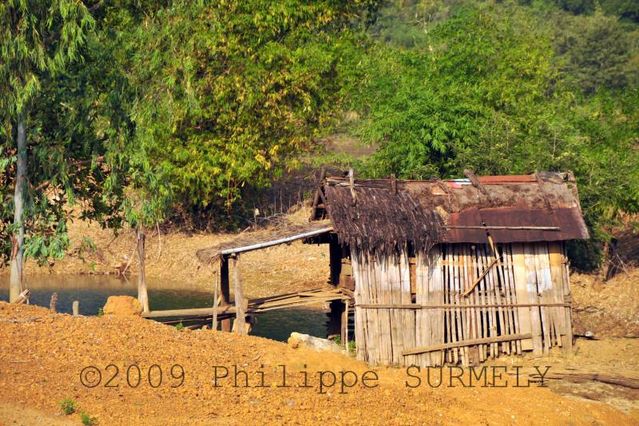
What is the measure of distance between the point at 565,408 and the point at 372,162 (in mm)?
14222

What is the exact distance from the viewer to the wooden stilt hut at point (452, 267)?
19.2m

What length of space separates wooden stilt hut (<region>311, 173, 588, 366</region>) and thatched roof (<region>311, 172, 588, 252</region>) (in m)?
0.03

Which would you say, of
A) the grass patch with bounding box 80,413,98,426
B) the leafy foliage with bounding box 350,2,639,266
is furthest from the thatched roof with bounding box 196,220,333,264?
the leafy foliage with bounding box 350,2,639,266

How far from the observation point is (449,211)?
2006 centimetres

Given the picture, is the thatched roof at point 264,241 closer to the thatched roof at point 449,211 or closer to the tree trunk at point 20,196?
the thatched roof at point 449,211

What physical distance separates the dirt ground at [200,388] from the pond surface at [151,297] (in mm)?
6086

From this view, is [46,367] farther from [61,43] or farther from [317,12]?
[317,12]

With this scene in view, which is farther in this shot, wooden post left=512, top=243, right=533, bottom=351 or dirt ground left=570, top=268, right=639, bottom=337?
dirt ground left=570, top=268, right=639, bottom=337

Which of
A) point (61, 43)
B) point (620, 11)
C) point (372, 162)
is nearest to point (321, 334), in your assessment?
point (372, 162)

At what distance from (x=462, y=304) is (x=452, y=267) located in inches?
31.2

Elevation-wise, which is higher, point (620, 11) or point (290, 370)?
point (620, 11)

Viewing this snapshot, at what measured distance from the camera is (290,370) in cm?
1777

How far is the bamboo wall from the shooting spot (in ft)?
63.1

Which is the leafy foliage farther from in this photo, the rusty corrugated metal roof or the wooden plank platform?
the wooden plank platform
